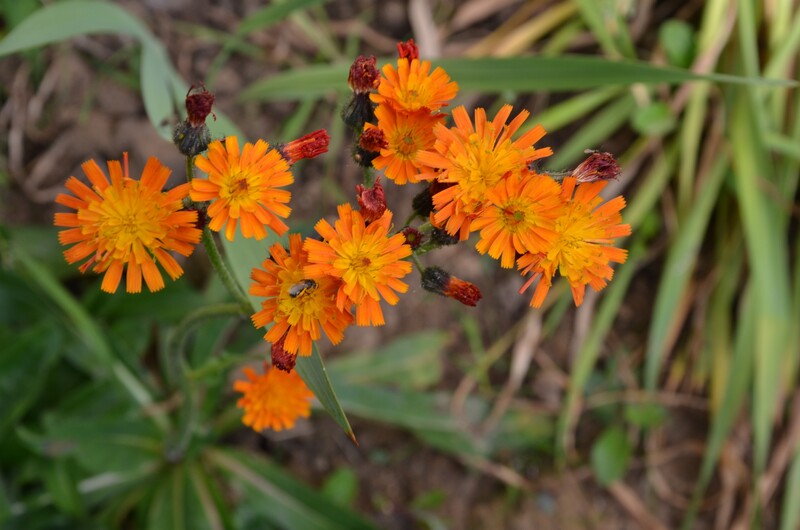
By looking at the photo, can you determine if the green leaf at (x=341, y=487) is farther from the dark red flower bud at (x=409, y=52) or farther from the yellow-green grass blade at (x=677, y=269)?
the dark red flower bud at (x=409, y=52)

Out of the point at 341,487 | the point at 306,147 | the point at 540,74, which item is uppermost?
the point at 540,74

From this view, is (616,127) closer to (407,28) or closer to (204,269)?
(407,28)

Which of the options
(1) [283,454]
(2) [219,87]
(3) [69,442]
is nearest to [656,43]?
(2) [219,87]

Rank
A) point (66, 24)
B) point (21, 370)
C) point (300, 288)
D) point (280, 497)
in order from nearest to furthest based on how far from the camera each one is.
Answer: point (300, 288)
point (66, 24)
point (21, 370)
point (280, 497)

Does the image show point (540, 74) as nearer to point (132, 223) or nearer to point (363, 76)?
point (363, 76)

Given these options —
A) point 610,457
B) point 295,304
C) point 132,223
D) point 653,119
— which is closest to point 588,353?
point 610,457

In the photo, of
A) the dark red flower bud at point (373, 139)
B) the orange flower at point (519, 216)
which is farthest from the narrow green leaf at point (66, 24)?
the orange flower at point (519, 216)
